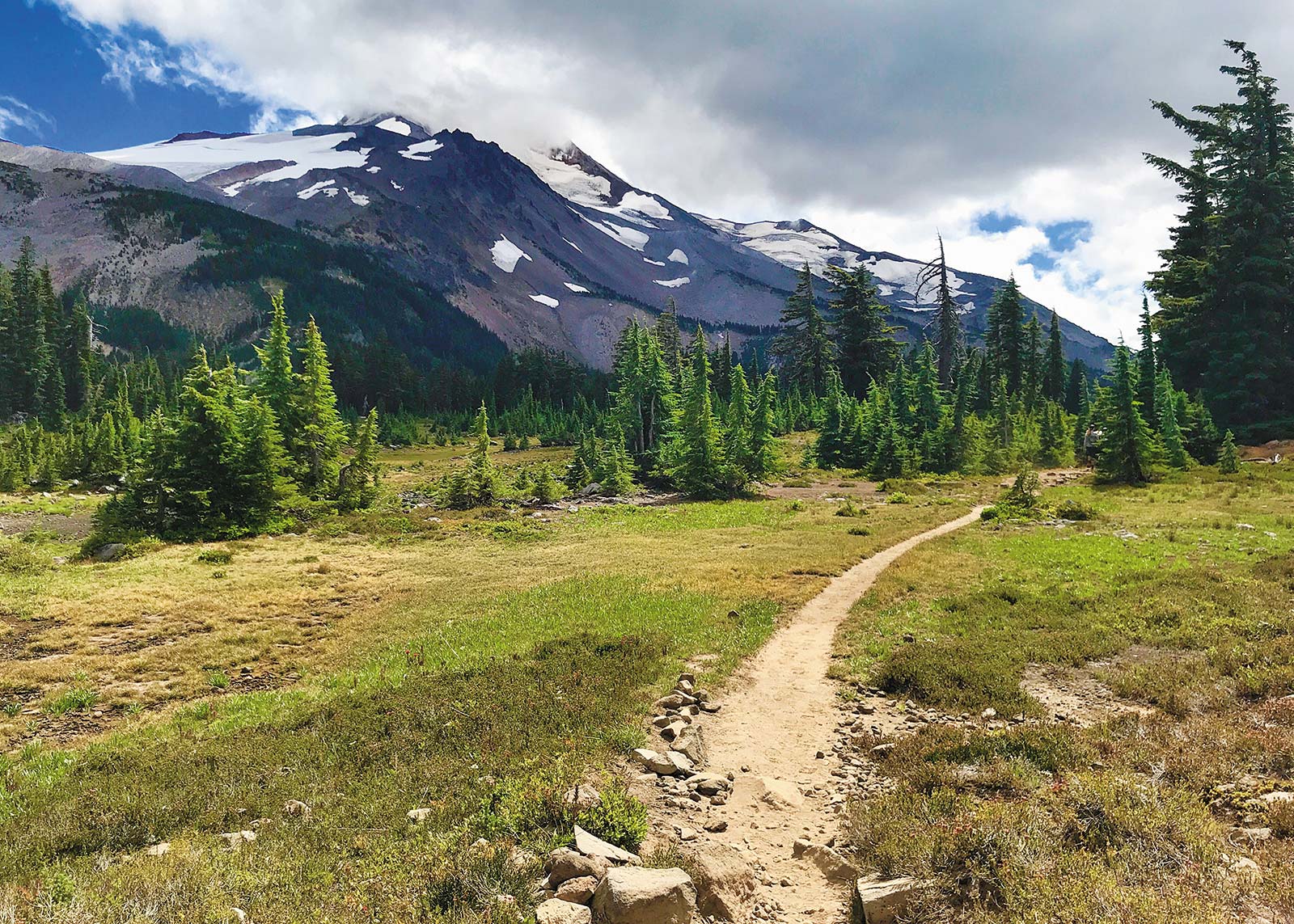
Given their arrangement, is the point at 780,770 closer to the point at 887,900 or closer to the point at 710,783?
the point at 710,783

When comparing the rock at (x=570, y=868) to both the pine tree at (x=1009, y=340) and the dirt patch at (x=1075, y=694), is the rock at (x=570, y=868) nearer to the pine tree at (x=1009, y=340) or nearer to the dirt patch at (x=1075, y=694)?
the dirt patch at (x=1075, y=694)

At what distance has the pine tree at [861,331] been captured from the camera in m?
91.7

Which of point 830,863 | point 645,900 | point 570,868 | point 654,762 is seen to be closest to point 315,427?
Result: point 654,762

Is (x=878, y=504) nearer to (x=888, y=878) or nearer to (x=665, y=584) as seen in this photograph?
(x=665, y=584)

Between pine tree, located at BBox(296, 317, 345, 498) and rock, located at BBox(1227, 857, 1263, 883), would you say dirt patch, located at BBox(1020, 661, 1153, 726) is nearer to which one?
rock, located at BBox(1227, 857, 1263, 883)

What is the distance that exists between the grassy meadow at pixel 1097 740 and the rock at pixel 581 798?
125 inches

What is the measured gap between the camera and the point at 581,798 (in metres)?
7.91

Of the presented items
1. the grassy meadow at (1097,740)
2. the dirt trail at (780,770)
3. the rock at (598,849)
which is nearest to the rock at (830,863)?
the dirt trail at (780,770)

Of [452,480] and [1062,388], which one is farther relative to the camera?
[1062,388]

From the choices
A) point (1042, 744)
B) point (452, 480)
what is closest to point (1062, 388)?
point (452, 480)

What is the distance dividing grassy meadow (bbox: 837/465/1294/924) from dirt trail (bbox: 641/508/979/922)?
0.66m

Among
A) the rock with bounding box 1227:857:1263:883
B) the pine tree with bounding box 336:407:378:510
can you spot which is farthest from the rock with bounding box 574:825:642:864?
the pine tree with bounding box 336:407:378:510

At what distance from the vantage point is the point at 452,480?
47.4 metres

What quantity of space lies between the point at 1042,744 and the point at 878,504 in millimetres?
34961
